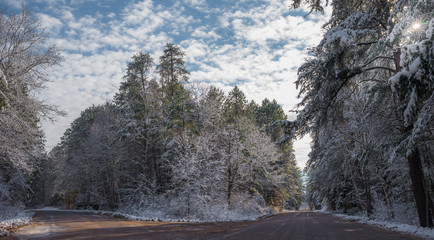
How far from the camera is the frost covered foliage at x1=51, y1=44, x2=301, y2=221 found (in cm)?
2341

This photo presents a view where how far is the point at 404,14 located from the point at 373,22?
293 cm

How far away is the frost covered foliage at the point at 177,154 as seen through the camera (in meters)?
23.4

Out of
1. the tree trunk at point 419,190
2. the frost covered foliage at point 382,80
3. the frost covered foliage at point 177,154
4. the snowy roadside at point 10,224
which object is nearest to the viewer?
the frost covered foliage at point 382,80

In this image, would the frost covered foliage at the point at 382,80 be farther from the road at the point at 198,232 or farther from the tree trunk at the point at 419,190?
the road at the point at 198,232

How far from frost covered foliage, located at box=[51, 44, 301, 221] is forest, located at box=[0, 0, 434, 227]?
0.16 m

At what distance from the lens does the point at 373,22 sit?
10078 millimetres

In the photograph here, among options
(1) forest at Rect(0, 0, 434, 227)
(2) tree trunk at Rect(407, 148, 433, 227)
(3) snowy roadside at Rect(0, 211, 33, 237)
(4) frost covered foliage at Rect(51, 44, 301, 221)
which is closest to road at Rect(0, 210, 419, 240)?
(3) snowy roadside at Rect(0, 211, 33, 237)

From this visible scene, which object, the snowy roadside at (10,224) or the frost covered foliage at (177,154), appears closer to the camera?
the snowy roadside at (10,224)

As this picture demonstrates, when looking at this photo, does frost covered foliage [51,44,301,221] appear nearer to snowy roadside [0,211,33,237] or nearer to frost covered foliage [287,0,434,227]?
snowy roadside [0,211,33,237]

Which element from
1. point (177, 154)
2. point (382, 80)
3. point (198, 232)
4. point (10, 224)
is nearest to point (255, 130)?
point (177, 154)

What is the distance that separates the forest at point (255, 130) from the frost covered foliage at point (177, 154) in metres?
0.16

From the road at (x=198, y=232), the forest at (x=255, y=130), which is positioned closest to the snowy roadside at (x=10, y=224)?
the road at (x=198, y=232)

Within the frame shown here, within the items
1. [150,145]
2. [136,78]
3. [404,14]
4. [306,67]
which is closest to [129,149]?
[150,145]

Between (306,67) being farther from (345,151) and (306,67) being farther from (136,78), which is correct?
(136,78)
